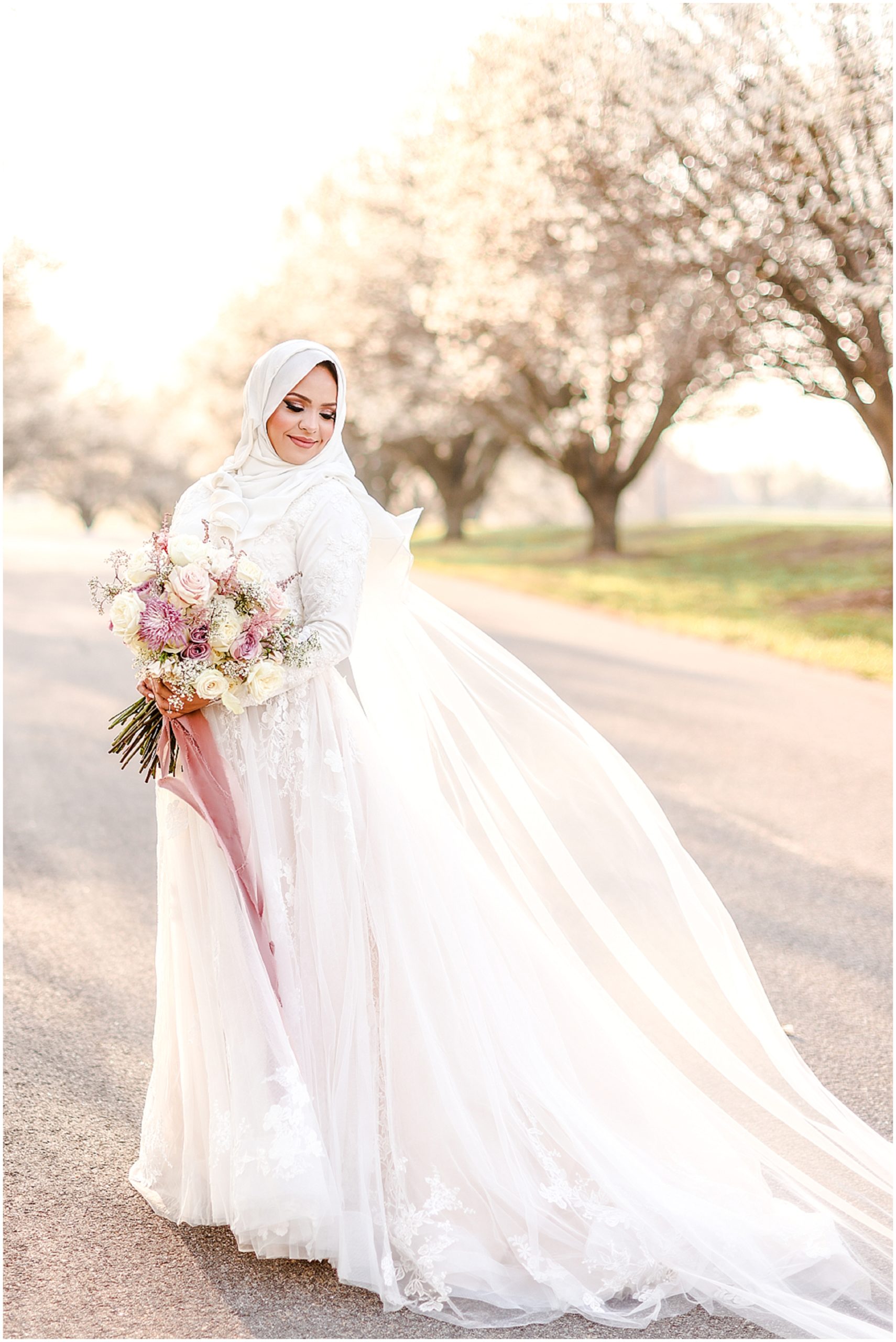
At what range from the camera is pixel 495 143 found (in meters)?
19.6

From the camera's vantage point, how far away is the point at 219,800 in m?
3.15

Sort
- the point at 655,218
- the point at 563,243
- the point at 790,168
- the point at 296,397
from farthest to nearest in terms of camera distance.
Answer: the point at 563,243 → the point at 655,218 → the point at 790,168 → the point at 296,397

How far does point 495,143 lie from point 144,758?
18555 millimetres

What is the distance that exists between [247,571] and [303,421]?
22.4 inches

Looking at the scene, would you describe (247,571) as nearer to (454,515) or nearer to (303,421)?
(303,421)

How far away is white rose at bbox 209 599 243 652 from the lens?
9.56ft

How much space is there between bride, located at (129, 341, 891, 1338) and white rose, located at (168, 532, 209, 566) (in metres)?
0.25

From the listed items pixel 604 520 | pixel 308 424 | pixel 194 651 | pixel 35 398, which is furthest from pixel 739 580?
pixel 35 398

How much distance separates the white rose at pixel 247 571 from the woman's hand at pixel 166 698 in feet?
1.06

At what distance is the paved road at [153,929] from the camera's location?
2.84m

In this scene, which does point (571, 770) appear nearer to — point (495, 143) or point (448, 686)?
point (448, 686)

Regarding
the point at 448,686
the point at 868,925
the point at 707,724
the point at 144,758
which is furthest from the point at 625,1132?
the point at 707,724

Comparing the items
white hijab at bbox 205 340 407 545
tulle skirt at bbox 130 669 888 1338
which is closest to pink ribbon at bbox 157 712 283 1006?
tulle skirt at bbox 130 669 888 1338

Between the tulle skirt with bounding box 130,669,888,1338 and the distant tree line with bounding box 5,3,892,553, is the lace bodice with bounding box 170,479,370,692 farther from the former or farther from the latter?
the distant tree line with bounding box 5,3,892,553
